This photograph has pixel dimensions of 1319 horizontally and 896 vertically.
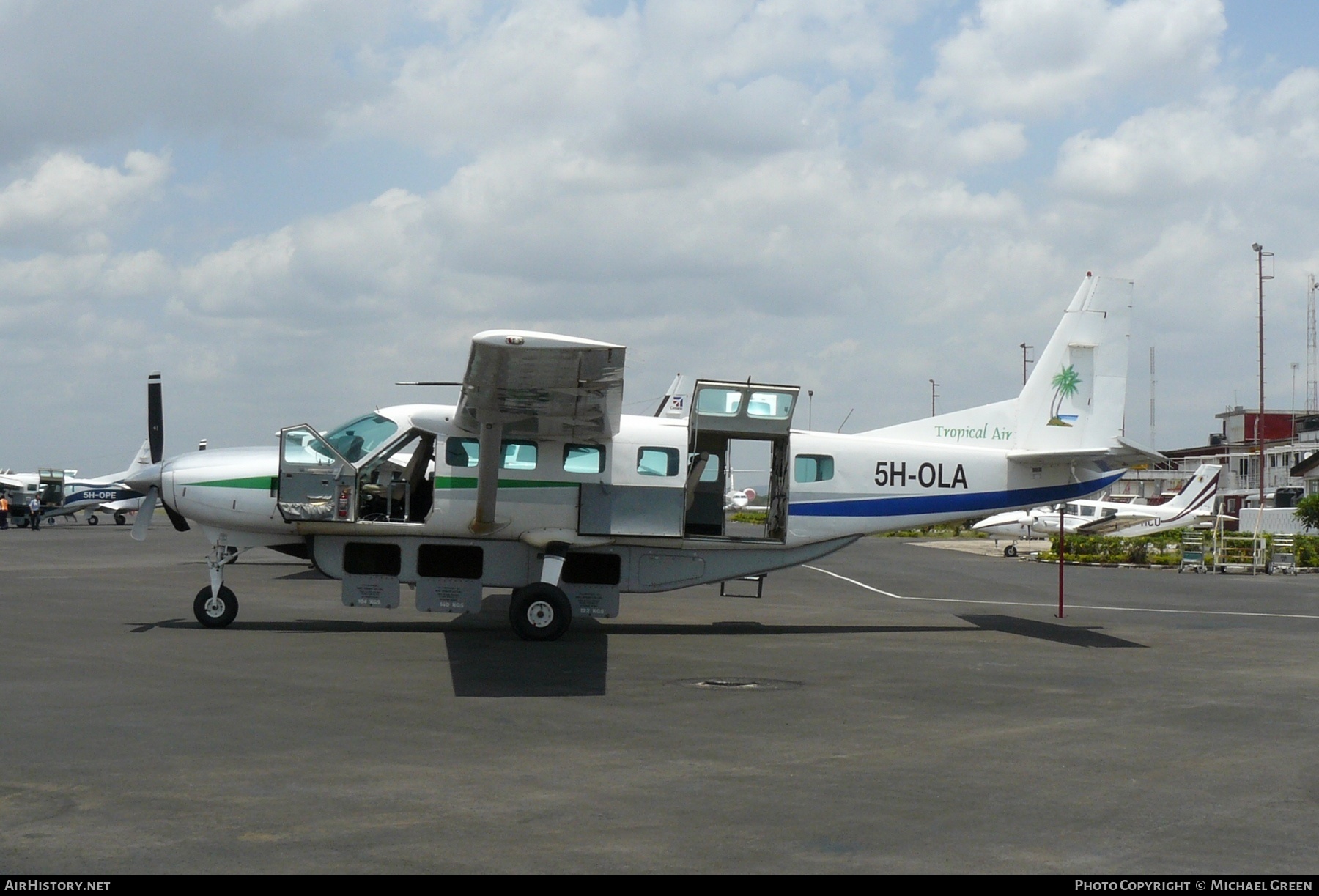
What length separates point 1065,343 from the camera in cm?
1730

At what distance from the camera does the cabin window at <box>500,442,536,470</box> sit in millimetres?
14734

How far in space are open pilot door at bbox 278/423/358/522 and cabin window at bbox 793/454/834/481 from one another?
5.79m

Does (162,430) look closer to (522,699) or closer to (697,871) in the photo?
(522,699)

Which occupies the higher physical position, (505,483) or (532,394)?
(532,394)

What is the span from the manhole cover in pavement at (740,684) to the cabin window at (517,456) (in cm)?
434

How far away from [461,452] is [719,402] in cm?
328

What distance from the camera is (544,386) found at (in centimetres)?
1208

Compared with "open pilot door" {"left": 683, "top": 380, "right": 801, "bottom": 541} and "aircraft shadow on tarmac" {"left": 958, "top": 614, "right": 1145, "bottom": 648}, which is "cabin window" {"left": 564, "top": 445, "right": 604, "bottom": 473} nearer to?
"open pilot door" {"left": 683, "top": 380, "right": 801, "bottom": 541}

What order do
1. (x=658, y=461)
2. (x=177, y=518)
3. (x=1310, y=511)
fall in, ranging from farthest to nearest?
1. (x=1310, y=511)
2. (x=177, y=518)
3. (x=658, y=461)

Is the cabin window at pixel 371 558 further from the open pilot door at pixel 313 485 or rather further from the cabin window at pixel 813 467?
the cabin window at pixel 813 467

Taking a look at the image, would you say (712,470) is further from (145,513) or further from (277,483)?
(145,513)

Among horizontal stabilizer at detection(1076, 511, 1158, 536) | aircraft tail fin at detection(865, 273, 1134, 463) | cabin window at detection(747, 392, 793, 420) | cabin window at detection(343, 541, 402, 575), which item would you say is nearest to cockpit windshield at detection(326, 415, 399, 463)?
cabin window at detection(343, 541, 402, 575)

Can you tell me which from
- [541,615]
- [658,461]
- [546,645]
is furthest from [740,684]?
[658,461]
